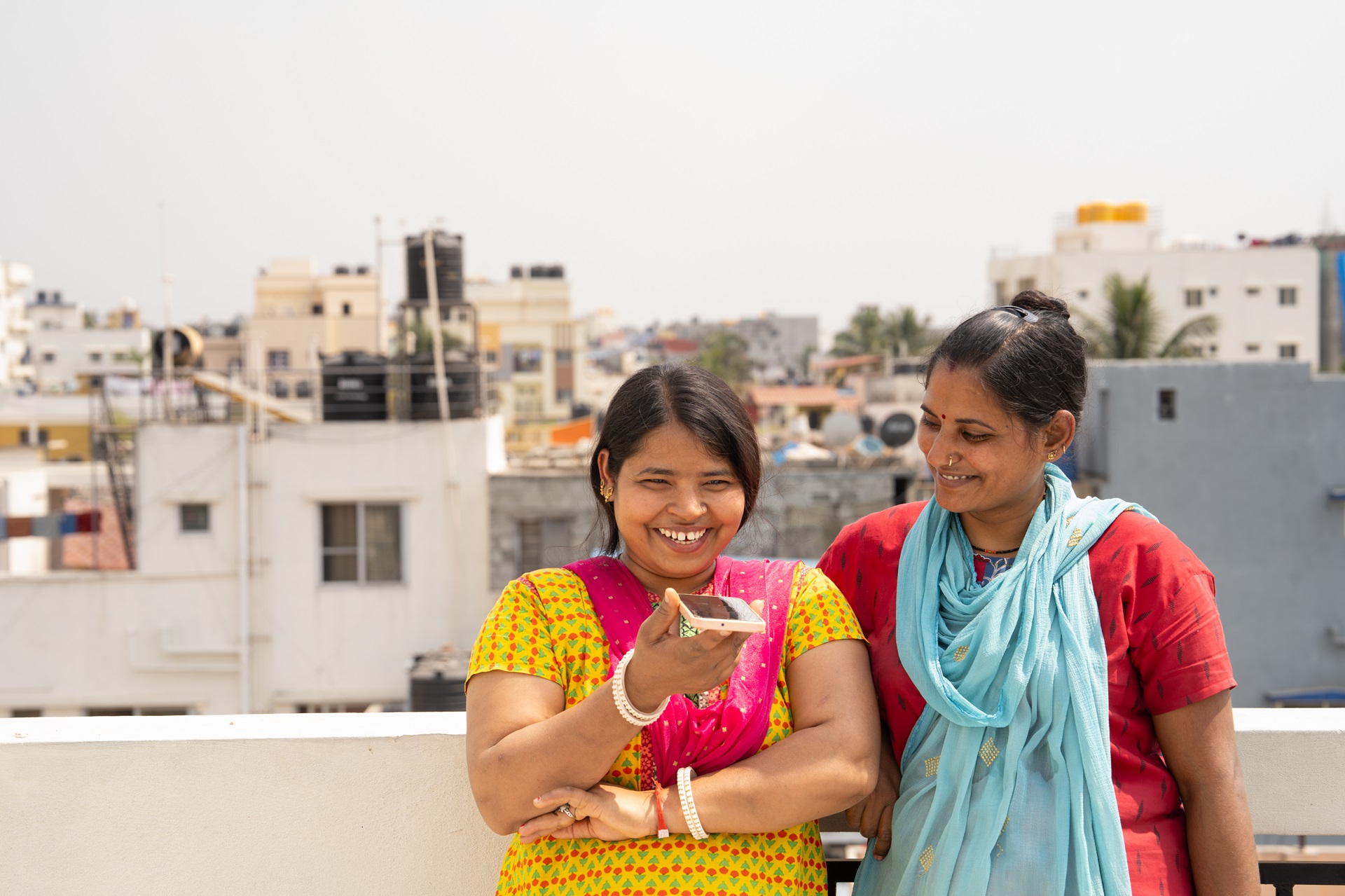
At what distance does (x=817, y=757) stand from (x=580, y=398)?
50.6 meters

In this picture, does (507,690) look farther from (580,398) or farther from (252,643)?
(580,398)

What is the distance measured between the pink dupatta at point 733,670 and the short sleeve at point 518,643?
0.10 meters

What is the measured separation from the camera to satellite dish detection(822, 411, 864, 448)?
79.9 ft

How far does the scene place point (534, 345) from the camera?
166 ft

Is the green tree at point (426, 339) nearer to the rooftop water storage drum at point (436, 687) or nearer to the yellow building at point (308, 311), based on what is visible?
the yellow building at point (308, 311)

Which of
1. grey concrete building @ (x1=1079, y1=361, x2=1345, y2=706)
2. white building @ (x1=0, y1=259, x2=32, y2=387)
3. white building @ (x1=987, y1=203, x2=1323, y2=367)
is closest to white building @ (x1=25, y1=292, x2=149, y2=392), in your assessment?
white building @ (x1=0, y1=259, x2=32, y2=387)

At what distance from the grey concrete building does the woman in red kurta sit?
1570 cm

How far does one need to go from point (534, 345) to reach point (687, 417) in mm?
49238

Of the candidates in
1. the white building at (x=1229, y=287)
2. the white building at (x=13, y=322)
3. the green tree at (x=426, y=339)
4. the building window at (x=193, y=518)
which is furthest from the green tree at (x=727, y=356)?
the white building at (x=13, y=322)

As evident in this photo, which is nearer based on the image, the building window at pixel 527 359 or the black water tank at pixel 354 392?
the black water tank at pixel 354 392

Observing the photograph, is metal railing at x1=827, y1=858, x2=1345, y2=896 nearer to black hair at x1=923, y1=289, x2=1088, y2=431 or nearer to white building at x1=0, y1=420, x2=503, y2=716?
black hair at x1=923, y1=289, x2=1088, y2=431

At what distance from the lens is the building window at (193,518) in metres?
16.7

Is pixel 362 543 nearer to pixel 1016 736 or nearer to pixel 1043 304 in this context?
pixel 1043 304

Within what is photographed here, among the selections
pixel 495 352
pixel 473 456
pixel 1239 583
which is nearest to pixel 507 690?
pixel 473 456
